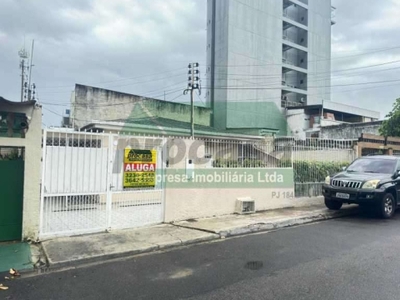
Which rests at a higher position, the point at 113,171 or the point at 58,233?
the point at 113,171

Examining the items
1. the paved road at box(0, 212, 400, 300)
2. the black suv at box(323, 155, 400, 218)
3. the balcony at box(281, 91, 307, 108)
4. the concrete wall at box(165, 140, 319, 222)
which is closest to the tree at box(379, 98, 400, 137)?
the black suv at box(323, 155, 400, 218)

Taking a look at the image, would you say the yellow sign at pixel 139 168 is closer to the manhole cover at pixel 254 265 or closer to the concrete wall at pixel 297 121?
the manhole cover at pixel 254 265

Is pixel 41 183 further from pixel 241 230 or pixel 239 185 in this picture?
pixel 239 185

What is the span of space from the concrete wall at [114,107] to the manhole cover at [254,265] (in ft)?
50.7

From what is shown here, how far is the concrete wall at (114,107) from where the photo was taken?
20719 mm

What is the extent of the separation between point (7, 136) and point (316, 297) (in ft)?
19.0

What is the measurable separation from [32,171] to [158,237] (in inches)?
109

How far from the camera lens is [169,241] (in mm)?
6223

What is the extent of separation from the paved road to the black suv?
7.38 feet

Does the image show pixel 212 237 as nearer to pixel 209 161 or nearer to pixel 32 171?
pixel 209 161

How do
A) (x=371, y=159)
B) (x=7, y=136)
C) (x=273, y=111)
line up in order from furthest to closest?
(x=273, y=111) < (x=371, y=159) < (x=7, y=136)

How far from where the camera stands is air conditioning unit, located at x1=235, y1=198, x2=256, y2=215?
9.02 m

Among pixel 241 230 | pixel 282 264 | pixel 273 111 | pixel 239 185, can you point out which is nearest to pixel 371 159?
pixel 239 185

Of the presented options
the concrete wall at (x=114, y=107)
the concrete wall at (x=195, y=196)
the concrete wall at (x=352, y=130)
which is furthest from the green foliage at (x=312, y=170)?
the concrete wall at (x=114, y=107)
